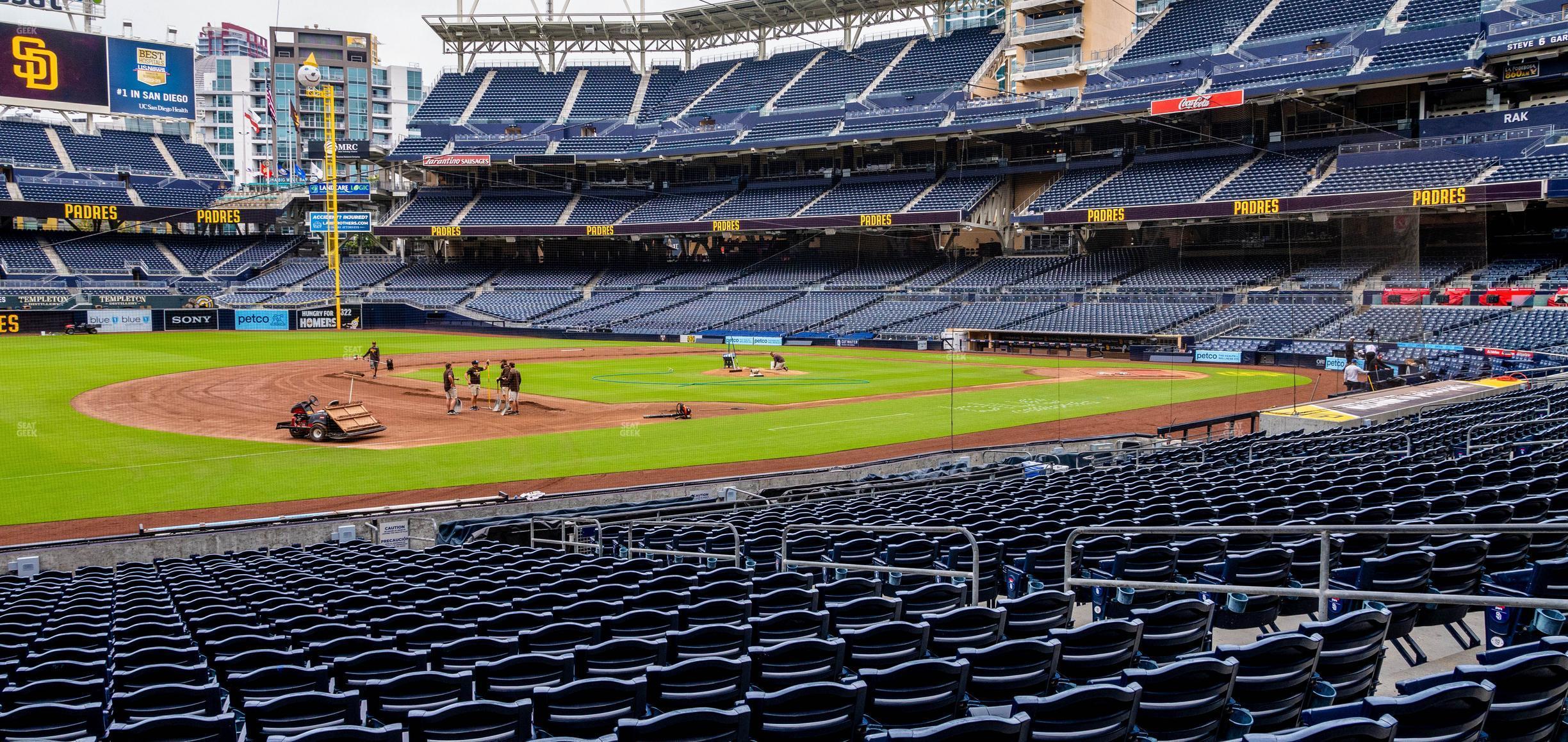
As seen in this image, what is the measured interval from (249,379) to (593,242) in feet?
172

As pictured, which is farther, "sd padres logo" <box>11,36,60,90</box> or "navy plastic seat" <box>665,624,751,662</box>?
"sd padres logo" <box>11,36,60,90</box>

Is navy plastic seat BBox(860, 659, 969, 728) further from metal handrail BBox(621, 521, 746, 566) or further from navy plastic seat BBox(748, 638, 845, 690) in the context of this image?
metal handrail BBox(621, 521, 746, 566)

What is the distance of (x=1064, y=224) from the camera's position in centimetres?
6769

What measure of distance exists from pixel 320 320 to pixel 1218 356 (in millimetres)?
57450

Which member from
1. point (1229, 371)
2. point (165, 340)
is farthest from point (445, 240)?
point (1229, 371)

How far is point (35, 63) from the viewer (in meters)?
78.1

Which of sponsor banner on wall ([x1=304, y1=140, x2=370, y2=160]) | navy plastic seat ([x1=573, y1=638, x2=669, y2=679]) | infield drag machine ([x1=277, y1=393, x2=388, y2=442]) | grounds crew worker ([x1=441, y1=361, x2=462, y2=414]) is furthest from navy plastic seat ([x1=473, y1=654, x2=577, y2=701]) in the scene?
sponsor banner on wall ([x1=304, y1=140, x2=370, y2=160])

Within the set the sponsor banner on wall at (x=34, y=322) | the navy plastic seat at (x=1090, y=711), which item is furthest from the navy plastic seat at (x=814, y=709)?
the sponsor banner on wall at (x=34, y=322)

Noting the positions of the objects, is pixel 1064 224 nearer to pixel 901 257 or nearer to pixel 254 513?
pixel 901 257

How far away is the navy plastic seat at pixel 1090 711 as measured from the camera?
4.53 m

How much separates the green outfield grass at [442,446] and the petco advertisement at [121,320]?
63.0ft

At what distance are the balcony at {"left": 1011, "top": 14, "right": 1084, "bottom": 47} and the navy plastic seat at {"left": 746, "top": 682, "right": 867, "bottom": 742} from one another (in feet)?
256

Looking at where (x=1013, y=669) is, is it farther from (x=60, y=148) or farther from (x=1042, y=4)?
(x=60, y=148)

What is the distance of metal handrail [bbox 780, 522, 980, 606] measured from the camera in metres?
8.73
